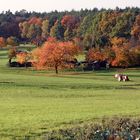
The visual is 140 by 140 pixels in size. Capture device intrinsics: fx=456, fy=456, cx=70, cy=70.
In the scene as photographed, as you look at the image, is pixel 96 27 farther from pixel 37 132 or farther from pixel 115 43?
pixel 37 132

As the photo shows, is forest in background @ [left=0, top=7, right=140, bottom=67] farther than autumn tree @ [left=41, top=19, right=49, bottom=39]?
No

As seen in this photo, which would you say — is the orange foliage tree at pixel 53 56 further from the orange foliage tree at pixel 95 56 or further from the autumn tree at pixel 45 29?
the autumn tree at pixel 45 29

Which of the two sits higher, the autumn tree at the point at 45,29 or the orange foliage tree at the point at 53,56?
the autumn tree at the point at 45,29

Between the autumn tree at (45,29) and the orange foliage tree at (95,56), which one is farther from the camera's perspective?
the autumn tree at (45,29)

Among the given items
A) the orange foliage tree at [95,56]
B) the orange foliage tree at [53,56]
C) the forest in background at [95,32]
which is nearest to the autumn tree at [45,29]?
the forest in background at [95,32]

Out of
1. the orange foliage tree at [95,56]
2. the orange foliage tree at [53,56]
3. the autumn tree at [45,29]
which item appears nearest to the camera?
the orange foliage tree at [53,56]

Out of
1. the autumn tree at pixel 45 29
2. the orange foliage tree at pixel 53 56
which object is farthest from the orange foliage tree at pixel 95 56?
the autumn tree at pixel 45 29

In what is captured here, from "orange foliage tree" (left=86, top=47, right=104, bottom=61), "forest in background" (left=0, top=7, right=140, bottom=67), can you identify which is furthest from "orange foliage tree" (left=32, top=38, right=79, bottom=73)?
"forest in background" (left=0, top=7, right=140, bottom=67)

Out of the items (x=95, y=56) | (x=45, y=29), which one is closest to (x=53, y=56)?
(x=95, y=56)

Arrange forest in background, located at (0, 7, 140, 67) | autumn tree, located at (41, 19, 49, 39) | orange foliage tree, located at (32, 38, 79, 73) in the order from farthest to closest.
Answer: autumn tree, located at (41, 19, 49, 39)
forest in background, located at (0, 7, 140, 67)
orange foliage tree, located at (32, 38, 79, 73)

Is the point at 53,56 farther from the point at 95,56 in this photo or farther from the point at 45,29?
the point at 45,29

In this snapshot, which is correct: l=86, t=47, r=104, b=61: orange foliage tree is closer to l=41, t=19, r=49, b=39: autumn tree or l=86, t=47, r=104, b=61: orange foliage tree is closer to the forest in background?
the forest in background

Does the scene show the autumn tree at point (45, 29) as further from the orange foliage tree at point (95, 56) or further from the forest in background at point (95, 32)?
the orange foliage tree at point (95, 56)

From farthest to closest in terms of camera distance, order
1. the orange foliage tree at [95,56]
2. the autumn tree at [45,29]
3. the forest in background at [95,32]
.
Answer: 1. the autumn tree at [45,29]
2. the forest in background at [95,32]
3. the orange foliage tree at [95,56]
